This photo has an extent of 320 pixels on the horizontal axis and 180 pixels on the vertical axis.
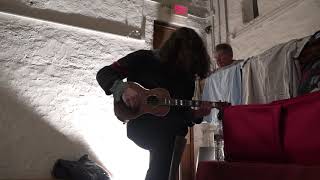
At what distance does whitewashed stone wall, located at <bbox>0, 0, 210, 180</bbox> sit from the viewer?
2.85m

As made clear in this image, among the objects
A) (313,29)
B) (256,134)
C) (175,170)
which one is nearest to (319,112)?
(256,134)

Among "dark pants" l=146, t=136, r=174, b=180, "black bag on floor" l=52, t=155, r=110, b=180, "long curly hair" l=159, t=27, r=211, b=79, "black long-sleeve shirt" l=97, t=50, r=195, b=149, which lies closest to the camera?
"dark pants" l=146, t=136, r=174, b=180

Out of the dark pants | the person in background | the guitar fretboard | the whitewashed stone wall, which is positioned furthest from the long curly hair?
the whitewashed stone wall

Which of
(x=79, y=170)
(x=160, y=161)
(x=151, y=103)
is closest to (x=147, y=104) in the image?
(x=151, y=103)

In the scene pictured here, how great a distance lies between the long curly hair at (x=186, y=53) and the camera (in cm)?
152

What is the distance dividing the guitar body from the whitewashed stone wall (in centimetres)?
175

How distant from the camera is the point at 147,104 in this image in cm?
147

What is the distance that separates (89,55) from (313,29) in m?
2.32

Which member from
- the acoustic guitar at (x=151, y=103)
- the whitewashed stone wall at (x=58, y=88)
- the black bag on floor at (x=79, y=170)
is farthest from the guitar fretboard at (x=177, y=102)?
the whitewashed stone wall at (x=58, y=88)

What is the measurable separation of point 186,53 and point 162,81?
0.64 ft

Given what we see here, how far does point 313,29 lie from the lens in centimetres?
254

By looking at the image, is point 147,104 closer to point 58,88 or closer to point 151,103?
point 151,103

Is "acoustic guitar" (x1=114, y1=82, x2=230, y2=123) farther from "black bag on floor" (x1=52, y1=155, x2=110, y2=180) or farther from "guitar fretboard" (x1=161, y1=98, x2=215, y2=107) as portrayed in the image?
"black bag on floor" (x1=52, y1=155, x2=110, y2=180)

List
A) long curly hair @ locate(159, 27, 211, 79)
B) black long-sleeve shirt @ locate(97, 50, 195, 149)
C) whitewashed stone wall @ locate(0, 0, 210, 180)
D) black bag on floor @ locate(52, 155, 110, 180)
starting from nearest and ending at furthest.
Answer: black long-sleeve shirt @ locate(97, 50, 195, 149), long curly hair @ locate(159, 27, 211, 79), black bag on floor @ locate(52, 155, 110, 180), whitewashed stone wall @ locate(0, 0, 210, 180)
